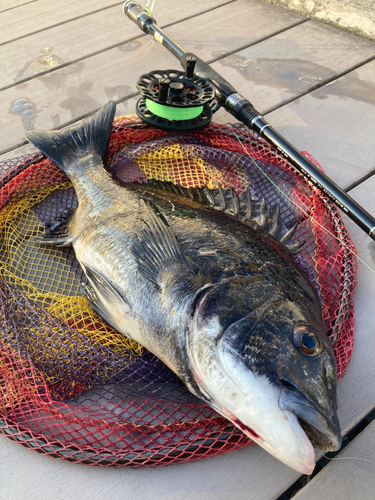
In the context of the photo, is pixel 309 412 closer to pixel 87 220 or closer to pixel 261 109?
pixel 87 220

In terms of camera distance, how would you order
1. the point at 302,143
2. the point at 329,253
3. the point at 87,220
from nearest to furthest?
the point at 87,220 → the point at 329,253 → the point at 302,143

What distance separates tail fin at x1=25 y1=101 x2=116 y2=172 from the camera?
7.55 feet

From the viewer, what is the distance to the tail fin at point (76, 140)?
7.55 ft

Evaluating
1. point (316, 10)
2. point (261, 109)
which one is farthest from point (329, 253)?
point (316, 10)

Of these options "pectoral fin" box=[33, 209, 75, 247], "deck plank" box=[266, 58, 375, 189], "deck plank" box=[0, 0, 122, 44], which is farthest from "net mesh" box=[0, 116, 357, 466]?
"deck plank" box=[0, 0, 122, 44]

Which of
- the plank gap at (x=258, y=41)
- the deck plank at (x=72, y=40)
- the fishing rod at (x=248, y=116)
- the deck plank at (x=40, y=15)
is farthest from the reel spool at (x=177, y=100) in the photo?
the deck plank at (x=40, y=15)

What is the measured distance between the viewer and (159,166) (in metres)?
2.64

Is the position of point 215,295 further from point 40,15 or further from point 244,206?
point 40,15

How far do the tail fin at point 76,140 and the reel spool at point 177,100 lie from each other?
257 millimetres

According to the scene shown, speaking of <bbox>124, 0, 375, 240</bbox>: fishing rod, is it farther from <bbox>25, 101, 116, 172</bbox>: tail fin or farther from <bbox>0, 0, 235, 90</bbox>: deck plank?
<bbox>0, 0, 235, 90</bbox>: deck plank

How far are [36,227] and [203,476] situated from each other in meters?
1.57

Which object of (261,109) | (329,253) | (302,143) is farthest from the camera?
(261,109)

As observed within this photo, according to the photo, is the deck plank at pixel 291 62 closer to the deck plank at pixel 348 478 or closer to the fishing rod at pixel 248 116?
the fishing rod at pixel 248 116

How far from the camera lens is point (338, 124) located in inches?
122
